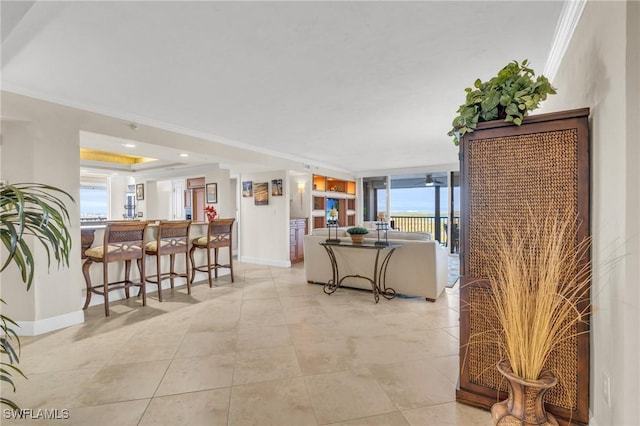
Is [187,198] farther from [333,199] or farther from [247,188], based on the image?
[333,199]

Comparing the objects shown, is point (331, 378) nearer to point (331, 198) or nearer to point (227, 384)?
point (227, 384)

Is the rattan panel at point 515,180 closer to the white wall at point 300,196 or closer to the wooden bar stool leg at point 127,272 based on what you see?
the wooden bar stool leg at point 127,272

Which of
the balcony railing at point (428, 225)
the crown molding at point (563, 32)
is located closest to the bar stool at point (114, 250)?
the crown molding at point (563, 32)

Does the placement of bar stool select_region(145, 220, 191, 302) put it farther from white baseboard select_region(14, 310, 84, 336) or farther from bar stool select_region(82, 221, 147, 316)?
white baseboard select_region(14, 310, 84, 336)

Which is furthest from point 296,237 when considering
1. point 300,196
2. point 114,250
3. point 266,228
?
point 114,250

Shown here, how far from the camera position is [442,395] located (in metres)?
1.84

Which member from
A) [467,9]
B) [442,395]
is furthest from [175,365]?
[467,9]

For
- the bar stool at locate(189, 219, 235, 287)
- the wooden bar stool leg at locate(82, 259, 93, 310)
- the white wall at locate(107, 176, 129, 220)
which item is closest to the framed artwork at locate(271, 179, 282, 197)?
the bar stool at locate(189, 219, 235, 287)

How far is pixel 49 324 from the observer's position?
9.31 feet

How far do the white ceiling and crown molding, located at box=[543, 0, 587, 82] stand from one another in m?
0.05

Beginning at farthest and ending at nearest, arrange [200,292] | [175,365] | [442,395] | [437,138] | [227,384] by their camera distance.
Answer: [437,138], [200,292], [175,365], [227,384], [442,395]

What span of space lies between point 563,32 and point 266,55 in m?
2.05

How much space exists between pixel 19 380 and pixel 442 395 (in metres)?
2.92

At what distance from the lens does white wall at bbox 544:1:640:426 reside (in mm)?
1130
